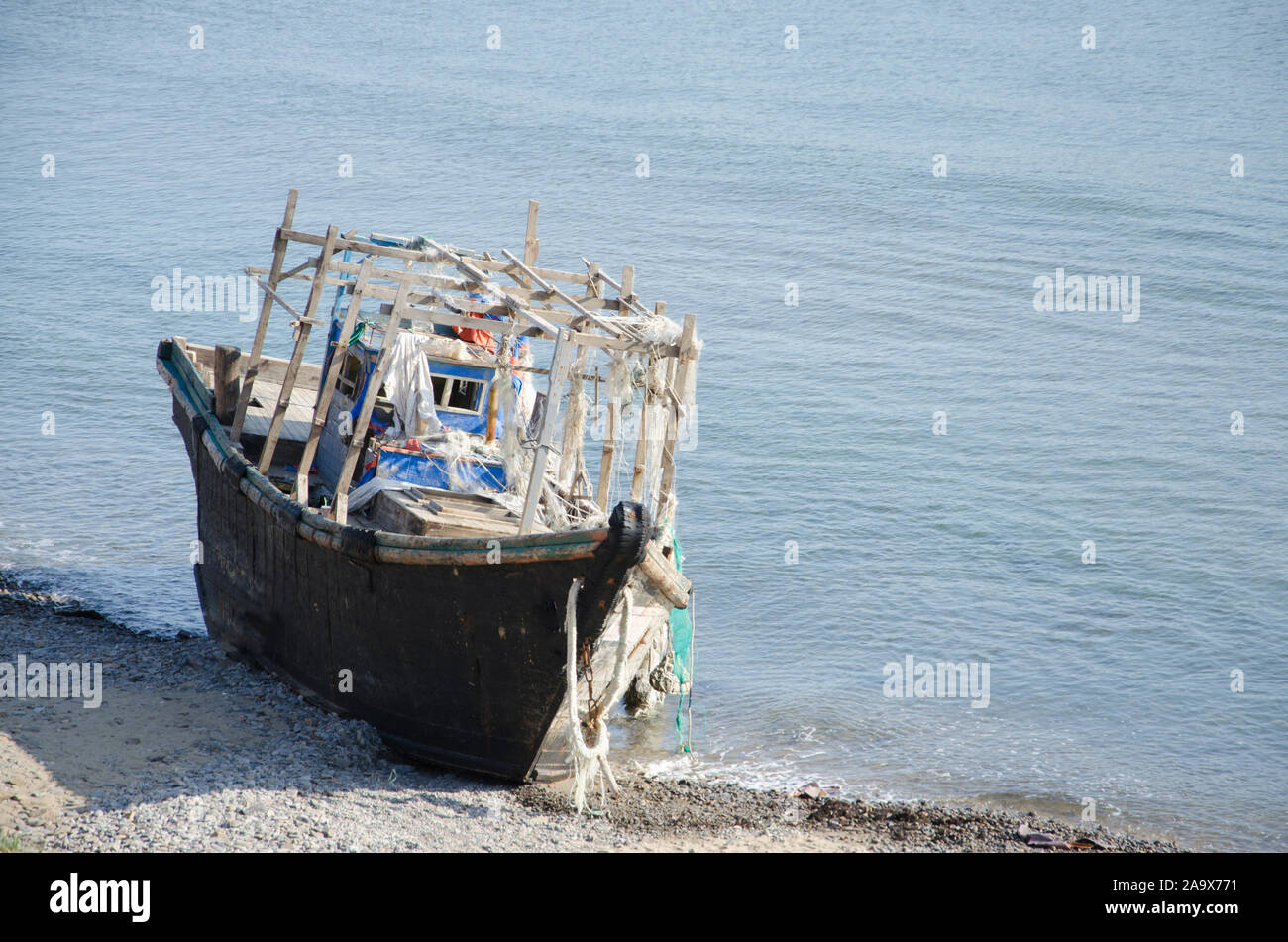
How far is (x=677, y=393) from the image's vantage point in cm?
1245

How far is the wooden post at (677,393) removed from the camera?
39.3 feet

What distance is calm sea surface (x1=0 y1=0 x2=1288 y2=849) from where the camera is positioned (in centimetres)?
1739

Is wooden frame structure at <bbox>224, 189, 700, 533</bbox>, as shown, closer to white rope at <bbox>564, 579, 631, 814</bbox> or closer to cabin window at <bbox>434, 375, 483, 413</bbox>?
cabin window at <bbox>434, 375, 483, 413</bbox>

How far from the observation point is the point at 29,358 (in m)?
30.7

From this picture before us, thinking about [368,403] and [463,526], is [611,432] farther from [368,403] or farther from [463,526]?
[368,403]

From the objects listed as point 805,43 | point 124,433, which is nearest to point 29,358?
point 124,433

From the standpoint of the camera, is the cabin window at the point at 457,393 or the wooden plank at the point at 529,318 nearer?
the wooden plank at the point at 529,318

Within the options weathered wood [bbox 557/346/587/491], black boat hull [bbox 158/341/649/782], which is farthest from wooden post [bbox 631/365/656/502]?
black boat hull [bbox 158/341/649/782]

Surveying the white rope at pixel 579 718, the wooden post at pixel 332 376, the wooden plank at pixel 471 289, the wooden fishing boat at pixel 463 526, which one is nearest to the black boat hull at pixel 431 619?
the wooden fishing boat at pixel 463 526

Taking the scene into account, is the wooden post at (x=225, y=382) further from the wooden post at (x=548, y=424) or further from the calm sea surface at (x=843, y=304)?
the wooden post at (x=548, y=424)

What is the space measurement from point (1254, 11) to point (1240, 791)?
6052cm

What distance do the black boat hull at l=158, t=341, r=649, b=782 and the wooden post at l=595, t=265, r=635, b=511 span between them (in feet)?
8.33

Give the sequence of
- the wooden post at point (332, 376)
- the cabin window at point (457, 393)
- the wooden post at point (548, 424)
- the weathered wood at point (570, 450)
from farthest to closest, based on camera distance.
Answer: the cabin window at point (457, 393) < the weathered wood at point (570, 450) < the wooden post at point (332, 376) < the wooden post at point (548, 424)

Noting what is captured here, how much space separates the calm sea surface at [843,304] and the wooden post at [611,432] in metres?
3.12
